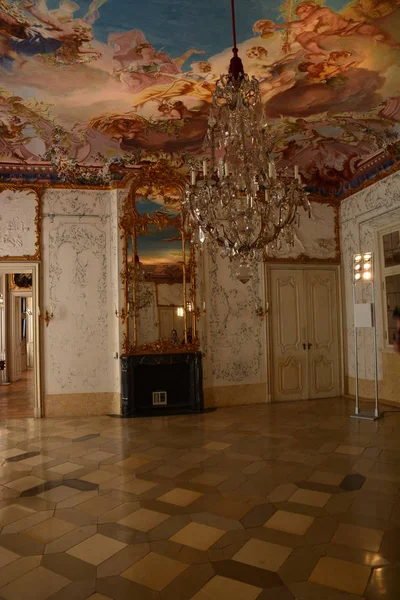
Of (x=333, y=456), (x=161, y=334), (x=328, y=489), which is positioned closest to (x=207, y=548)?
(x=328, y=489)

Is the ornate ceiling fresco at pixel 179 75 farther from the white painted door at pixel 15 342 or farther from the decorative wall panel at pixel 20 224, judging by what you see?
the white painted door at pixel 15 342

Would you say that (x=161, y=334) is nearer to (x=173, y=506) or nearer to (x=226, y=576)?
(x=173, y=506)

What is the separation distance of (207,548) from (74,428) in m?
4.07

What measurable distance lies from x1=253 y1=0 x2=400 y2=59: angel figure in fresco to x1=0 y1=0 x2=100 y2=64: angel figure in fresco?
5.56 feet

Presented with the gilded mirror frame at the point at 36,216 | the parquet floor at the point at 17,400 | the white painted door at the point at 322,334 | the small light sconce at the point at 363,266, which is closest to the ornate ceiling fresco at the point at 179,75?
the gilded mirror frame at the point at 36,216

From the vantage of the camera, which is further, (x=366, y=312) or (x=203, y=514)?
(x=366, y=312)

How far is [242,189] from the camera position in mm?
4379

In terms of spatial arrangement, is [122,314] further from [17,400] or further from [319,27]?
[319,27]

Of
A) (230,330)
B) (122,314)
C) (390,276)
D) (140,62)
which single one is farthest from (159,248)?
(390,276)

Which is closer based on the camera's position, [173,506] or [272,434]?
[173,506]

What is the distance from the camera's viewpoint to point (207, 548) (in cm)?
300

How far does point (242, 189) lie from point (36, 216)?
14.8 feet

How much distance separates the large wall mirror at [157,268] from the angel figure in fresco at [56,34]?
3004 mm

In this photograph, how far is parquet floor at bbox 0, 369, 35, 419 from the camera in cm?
776
